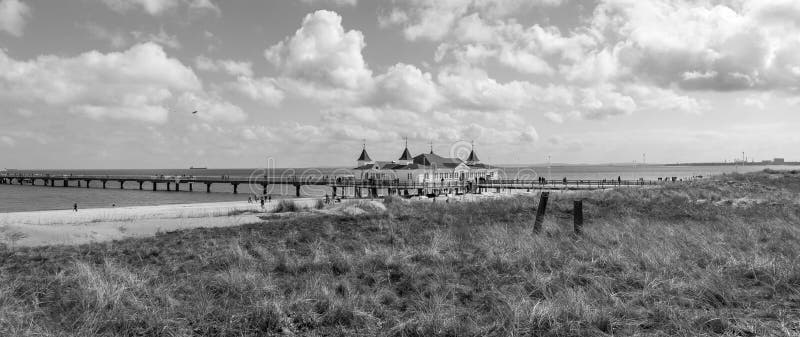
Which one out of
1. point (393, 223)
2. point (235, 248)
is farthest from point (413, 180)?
point (235, 248)

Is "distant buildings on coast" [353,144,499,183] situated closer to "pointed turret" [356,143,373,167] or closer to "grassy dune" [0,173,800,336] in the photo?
"pointed turret" [356,143,373,167]

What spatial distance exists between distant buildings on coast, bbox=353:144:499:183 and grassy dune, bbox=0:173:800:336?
53468 mm

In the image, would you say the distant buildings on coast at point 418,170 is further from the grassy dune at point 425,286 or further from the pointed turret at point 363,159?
the grassy dune at point 425,286

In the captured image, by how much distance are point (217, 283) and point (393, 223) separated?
249 inches

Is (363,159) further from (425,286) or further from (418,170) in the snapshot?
(425,286)

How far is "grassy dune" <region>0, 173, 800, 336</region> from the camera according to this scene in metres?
4.02

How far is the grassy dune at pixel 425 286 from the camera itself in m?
4.02

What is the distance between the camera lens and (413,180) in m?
61.9

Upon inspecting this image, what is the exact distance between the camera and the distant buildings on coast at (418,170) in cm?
6244

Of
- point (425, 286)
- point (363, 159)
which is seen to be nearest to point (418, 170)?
point (363, 159)

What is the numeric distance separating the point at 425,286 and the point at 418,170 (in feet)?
188

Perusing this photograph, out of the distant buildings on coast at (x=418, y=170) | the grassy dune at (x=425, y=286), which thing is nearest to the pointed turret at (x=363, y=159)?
the distant buildings on coast at (x=418, y=170)

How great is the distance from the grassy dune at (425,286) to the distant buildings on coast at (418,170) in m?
53.5

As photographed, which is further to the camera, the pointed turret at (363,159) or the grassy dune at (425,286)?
the pointed turret at (363,159)
